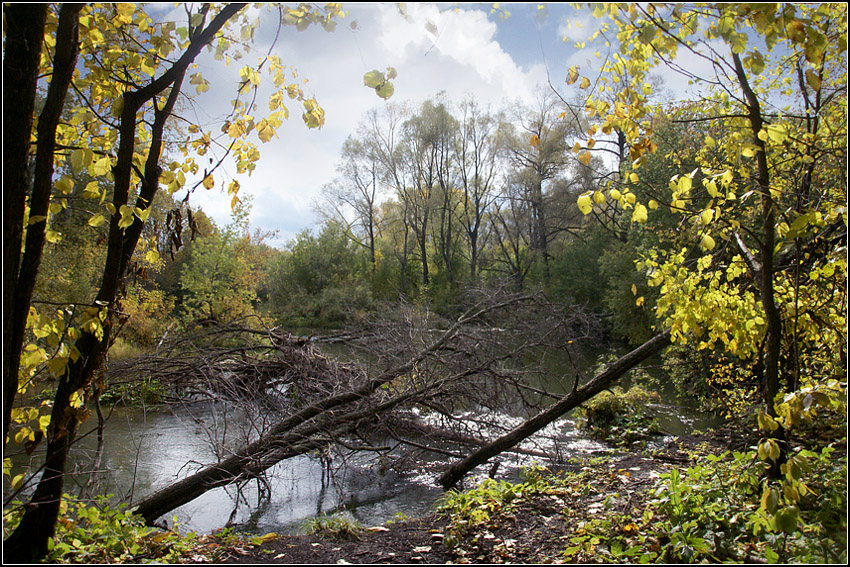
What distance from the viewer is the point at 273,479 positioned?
678 centimetres

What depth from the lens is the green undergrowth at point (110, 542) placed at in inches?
122

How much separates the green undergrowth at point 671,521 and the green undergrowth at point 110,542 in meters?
1.82

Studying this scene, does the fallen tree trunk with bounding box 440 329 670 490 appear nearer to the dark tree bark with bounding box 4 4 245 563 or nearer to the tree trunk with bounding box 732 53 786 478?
the tree trunk with bounding box 732 53 786 478

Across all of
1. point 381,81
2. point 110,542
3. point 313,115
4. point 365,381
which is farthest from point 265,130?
point 365,381

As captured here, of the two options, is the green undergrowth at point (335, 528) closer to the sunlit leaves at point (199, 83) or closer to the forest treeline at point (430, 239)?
the sunlit leaves at point (199, 83)

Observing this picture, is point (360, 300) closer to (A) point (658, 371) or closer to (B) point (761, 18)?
(A) point (658, 371)

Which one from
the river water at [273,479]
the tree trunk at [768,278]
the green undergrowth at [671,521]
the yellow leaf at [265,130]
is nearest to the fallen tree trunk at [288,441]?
the river water at [273,479]

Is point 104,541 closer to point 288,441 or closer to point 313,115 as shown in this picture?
point 288,441

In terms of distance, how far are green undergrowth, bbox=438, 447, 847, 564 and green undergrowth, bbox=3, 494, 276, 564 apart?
1.82m

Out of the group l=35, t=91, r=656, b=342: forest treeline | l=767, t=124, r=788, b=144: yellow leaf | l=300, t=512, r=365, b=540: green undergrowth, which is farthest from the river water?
l=35, t=91, r=656, b=342: forest treeline

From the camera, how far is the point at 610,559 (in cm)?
299

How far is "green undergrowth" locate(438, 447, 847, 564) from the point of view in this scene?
2682 millimetres

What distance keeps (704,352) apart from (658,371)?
7.81 m

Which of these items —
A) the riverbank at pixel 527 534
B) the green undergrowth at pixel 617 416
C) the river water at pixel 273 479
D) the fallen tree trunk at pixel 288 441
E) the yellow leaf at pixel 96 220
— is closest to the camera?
the yellow leaf at pixel 96 220
